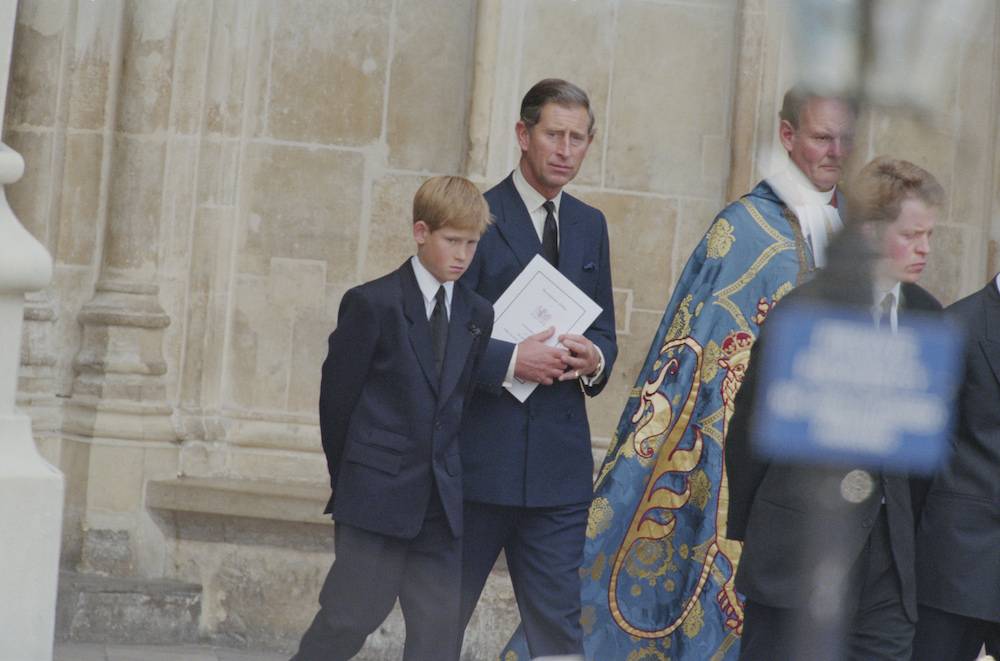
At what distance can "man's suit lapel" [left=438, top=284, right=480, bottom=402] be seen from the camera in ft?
15.2

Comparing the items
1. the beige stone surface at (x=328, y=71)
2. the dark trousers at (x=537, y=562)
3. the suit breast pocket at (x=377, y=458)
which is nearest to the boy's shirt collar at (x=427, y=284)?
the suit breast pocket at (x=377, y=458)

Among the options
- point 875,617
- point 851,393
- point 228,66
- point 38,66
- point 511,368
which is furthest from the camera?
point 228,66

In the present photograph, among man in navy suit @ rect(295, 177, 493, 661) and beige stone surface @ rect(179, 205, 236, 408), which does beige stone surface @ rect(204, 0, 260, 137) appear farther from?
man in navy suit @ rect(295, 177, 493, 661)

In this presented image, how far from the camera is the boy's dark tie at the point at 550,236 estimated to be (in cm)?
507

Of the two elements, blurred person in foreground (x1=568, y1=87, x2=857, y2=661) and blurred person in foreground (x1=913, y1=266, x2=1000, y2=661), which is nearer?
blurred person in foreground (x1=913, y1=266, x2=1000, y2=661)

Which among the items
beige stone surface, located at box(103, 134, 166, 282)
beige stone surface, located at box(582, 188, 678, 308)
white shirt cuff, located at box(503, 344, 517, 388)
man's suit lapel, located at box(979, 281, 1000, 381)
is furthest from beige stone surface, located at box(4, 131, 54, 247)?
man's suit lapel, located at box(979, 281, 1000, 381)

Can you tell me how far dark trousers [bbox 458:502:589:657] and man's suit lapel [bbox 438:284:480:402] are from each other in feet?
1.43

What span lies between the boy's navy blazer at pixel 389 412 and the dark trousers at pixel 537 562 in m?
0.31

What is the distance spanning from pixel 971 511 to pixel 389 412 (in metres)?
1.40

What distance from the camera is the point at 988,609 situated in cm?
452

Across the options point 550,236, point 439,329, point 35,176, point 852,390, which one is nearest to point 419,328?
point 439,329

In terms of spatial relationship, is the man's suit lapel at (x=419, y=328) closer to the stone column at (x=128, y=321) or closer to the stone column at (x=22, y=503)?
the stone column at (x=22, y=503)

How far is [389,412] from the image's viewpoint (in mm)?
4602

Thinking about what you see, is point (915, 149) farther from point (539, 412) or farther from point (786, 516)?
point (786, 516)
